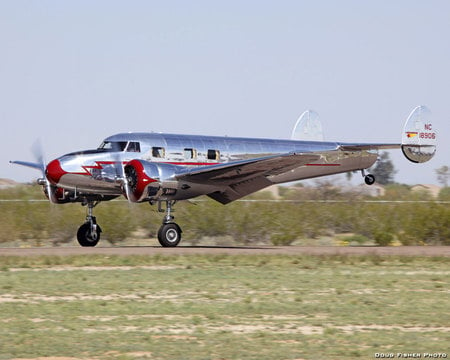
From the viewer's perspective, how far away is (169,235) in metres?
25.9

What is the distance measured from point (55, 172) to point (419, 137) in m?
13.4

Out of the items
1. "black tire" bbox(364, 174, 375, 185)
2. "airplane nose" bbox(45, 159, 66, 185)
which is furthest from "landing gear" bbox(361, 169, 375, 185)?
"airplane nose" bbox(45, 159, 66, 185)

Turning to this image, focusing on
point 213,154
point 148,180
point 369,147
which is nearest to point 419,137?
point 369,147

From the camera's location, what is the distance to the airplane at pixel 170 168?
2484 cm

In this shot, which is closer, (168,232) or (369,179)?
(168,232)

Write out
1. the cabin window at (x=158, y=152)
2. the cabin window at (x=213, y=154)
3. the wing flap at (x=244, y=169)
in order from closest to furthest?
the wing flap at (x=244, y=169) → the cabin window at (x=158, y=152) → the cabin window at (x=213, y=154)

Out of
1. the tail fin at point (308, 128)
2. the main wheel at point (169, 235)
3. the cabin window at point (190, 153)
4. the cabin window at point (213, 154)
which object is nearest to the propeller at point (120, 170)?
the main wheel at point (169, 235)

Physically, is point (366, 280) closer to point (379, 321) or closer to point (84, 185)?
point (379, 321)

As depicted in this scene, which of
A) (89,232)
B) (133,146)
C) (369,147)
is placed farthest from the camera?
(369,147)

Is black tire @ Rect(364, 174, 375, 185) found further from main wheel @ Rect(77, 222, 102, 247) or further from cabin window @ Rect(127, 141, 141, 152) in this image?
main wheel @ Rect(77, 222, 102, 247)

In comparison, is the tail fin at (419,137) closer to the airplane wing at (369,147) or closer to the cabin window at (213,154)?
the airplane wing at (369,147)

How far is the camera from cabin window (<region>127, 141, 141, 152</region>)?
26031mm

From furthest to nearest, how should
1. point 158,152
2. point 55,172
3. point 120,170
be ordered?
point 158,152 → point 120,170 → point 55,172

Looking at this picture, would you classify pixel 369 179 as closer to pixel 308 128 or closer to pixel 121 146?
pixel 308 128
